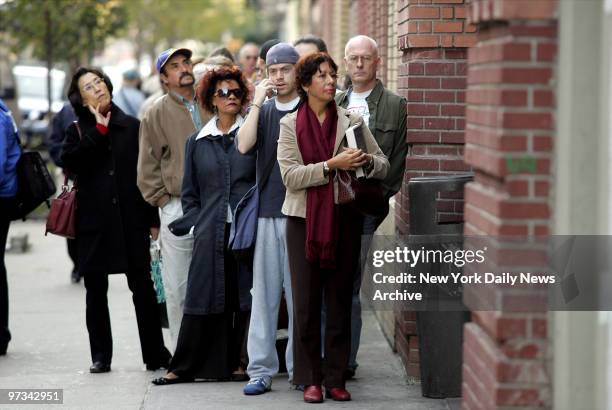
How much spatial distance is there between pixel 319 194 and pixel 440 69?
146 cm

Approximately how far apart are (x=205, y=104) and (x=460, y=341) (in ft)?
6.85

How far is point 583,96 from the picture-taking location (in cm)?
435

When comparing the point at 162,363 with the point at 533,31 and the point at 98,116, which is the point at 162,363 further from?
the point at 533,31

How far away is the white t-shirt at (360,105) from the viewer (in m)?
7.34

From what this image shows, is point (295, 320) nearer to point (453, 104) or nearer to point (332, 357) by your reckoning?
point (332, 357)

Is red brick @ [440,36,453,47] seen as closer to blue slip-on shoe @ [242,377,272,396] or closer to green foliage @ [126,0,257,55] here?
blue slip-on shoe @ [242,377,272,396]

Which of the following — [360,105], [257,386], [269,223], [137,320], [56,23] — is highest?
[56,23]

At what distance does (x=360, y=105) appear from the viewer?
24.3ft

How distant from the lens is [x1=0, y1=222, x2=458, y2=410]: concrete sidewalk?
6879mm

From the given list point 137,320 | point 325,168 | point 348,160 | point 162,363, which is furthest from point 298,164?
point 162,363

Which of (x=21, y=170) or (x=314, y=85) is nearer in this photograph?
(x=314, y=85)

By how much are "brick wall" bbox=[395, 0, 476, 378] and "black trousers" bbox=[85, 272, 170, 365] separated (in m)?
1.64

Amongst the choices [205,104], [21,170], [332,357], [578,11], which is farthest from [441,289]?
[21,170]

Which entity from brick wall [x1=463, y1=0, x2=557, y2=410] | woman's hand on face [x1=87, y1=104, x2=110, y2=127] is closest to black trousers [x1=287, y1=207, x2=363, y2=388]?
woman's hand on face [x1=87, y1=104, x2=110, y2=127]
